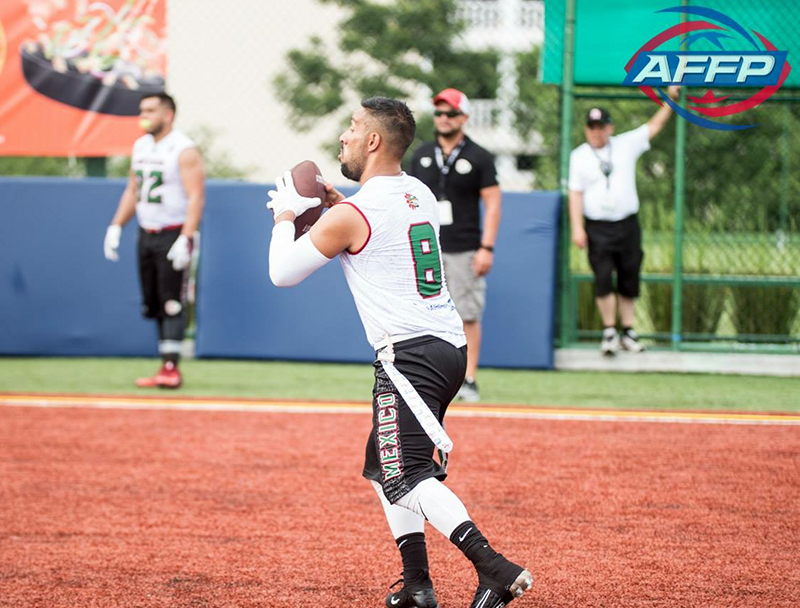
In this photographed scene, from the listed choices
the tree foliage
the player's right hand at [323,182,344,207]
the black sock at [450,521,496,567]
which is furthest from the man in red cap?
the tree foliage

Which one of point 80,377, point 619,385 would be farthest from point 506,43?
point 80,377

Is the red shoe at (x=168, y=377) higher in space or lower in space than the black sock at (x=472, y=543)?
lower

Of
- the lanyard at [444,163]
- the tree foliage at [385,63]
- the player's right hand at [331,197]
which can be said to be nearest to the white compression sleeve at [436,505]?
the player's right hand at [331,197]

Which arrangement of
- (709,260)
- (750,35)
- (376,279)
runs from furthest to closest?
1. (709,260)
2. (750,35)
3. (376,279)

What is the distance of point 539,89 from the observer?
14.5 meters

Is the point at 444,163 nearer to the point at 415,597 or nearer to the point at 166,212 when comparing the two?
the point at 166,212

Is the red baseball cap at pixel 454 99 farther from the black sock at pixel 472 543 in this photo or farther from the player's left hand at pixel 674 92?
the black sock at pixel 472 543

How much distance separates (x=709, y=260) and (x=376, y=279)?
7.14 m

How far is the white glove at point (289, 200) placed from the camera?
3.72m

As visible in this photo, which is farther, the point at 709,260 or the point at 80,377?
the point at 709,260

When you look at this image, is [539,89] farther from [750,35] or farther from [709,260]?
[750,35]

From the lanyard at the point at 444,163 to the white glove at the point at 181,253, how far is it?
1917 mm

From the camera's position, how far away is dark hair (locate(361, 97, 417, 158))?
12.3 feet

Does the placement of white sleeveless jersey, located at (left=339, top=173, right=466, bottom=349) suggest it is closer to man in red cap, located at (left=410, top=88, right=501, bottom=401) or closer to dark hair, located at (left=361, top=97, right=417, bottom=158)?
dark hair, located at (left=361, top=97, right=417, bottom=158)
